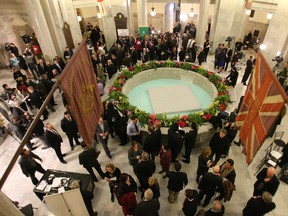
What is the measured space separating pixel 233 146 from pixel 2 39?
1319 centimetres

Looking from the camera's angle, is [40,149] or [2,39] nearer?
[40,149]

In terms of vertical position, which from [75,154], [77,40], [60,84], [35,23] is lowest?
[75,154]

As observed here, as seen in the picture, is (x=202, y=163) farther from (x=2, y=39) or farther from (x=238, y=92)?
(x=2, y=39)

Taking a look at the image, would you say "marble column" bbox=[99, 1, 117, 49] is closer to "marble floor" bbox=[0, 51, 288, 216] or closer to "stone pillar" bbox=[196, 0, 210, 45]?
"stone pillar" bbox=[196, 0, 210, 45]

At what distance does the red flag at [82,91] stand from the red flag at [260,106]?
283 cm

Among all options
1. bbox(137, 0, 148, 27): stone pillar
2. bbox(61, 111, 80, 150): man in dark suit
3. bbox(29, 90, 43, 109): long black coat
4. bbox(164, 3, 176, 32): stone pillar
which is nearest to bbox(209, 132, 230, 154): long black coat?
bbox(61, 111, 80, 150): man in dark suit

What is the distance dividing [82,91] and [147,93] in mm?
6103

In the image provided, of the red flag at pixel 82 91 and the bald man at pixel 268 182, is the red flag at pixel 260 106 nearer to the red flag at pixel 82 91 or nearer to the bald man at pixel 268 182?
the bald man at pixel 268 182

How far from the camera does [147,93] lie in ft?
30.7

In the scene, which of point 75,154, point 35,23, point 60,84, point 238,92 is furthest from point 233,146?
point 35,23

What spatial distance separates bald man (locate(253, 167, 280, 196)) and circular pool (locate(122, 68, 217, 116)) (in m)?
3.76

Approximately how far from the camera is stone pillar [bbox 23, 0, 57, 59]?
9.78m

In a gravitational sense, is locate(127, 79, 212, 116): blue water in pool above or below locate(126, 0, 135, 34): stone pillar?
below

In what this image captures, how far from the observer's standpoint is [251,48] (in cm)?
1440
